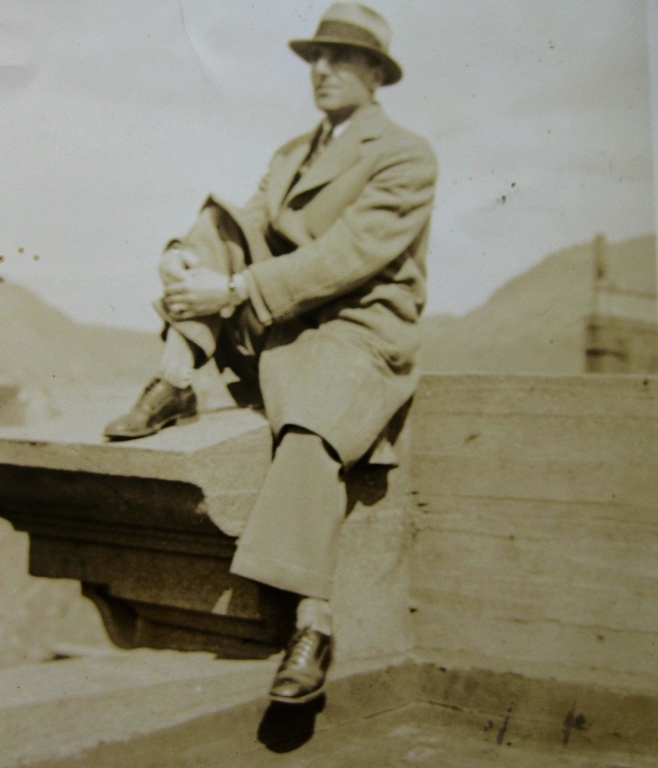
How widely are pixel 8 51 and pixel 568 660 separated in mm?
2667

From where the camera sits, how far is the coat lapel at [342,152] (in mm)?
2713

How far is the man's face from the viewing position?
279 cm

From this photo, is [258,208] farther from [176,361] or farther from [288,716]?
[288,716]

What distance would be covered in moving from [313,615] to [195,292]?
37.7 inches

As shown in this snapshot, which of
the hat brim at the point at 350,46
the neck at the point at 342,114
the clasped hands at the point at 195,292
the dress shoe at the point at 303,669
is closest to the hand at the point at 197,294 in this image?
the clasped hands at the point at 195,292

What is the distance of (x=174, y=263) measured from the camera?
2.62 m

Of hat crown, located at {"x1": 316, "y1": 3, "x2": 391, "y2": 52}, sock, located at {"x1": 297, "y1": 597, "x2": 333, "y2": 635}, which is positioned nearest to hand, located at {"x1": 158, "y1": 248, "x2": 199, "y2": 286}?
hat crown, located at {"x1": 316, "y1": 3, "x2": 391, "y2": 52}

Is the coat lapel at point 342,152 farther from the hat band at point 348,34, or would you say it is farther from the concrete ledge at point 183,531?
the concrete ledge at point 183,531

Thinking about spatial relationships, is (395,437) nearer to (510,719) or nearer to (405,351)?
(405,351)

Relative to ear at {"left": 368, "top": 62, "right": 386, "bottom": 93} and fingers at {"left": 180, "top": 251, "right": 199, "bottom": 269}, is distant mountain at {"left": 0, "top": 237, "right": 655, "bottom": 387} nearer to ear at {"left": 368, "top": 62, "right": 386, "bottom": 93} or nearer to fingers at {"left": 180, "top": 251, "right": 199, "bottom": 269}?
fingers at {"left": 180, "top": 251, "right": 199, "bottom": 269}

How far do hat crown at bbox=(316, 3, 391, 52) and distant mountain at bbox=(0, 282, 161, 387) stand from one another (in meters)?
6.05

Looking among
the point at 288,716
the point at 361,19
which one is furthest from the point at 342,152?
the point at 288,716

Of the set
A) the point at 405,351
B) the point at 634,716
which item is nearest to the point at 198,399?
the point at 405,351

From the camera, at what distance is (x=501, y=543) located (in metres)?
2.77
